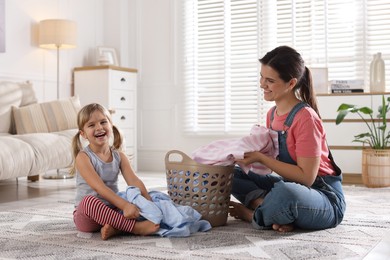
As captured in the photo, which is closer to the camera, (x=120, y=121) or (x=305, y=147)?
(x=305, y=147)

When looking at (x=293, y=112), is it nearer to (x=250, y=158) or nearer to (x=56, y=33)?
(x=250, y=158)

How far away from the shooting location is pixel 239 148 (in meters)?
2.04

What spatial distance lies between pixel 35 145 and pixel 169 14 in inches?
100

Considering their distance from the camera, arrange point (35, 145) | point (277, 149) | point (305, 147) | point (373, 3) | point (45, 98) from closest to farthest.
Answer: point (305, 147), point (277, 149), point (35, 145), point (373, 3), point (45, 98)

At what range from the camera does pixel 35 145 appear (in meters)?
3.22

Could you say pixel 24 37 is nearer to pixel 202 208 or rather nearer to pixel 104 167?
pixel 104 167

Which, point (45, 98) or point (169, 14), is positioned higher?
point (169, 14)

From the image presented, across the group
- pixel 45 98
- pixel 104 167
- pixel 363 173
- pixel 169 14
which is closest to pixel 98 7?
pixel 169 14

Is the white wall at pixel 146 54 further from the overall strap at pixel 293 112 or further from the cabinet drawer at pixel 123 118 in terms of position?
the overall strap at pixel 293 112

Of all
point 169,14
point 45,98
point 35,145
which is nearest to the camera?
point 35,145

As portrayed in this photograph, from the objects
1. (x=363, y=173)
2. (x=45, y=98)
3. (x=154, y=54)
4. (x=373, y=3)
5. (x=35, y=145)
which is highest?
(x=373, y=3)

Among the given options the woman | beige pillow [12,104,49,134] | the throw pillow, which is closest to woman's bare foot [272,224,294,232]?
the woman

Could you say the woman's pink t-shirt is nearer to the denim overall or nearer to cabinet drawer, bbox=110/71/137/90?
the denim overall

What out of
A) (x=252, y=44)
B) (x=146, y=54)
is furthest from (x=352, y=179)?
(x=146, y=54)
